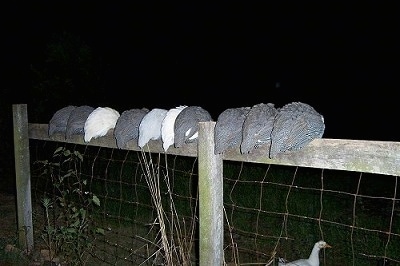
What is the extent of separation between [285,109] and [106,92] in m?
7.07

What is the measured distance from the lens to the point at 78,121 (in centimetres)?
373

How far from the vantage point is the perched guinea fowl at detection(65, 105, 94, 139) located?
371 cm

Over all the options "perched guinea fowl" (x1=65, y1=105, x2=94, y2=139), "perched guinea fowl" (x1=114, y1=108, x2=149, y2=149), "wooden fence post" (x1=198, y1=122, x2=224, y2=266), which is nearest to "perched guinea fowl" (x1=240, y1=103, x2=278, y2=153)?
"wooden fence post" (x1=198, y1=122, x2=224, y2=266)

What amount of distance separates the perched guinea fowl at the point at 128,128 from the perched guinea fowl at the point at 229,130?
800 millimetres

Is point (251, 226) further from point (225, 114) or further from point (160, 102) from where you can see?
point (160, 102)

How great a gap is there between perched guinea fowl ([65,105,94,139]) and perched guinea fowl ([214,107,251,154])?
1.46m

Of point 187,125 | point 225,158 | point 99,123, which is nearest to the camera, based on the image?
point 225,158

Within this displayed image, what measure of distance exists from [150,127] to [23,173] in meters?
2.00

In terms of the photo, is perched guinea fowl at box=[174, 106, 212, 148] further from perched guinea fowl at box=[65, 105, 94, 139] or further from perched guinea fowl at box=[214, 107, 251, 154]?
perched guinea fowl at box=[65, 105, 94, 139]

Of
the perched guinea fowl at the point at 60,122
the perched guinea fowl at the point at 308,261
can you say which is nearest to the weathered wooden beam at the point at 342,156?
the perched guinea fowl at the point at 308,261

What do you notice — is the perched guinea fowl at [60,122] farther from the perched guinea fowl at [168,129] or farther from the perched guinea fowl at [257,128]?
the perched guinea fowl at [257,128]

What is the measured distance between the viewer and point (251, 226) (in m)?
6.01

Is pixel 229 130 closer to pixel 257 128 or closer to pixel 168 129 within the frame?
pixel 257 128

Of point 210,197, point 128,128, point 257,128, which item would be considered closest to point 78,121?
point 128,128
